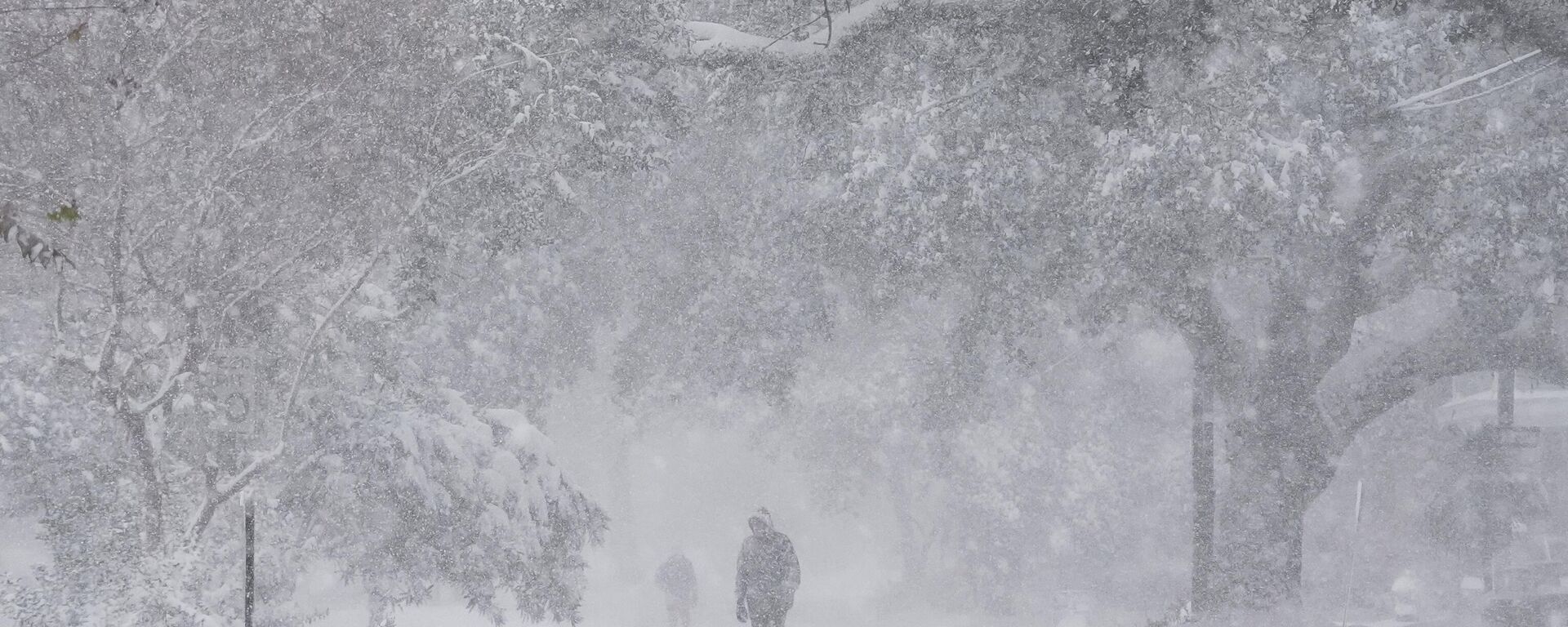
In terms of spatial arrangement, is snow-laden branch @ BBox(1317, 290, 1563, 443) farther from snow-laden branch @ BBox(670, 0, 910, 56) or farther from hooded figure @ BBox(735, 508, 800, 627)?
snow-laden branch @ BBox(670, 0, 910, 56)

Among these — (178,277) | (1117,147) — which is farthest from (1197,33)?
(178,277)

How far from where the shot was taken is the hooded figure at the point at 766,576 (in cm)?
1228

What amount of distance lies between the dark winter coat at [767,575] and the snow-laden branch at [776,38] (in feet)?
15.1

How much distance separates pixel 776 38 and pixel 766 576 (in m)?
5.01

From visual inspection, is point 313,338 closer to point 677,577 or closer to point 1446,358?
point 677,577

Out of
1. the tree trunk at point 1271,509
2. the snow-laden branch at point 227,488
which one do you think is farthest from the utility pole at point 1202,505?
the snow-laden branch at point 227,488

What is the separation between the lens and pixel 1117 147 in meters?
12.4

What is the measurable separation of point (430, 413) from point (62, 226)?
3449 mm

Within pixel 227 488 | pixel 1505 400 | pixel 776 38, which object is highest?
pixel 1505 400

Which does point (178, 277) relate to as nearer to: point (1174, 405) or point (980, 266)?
point (980, 266)

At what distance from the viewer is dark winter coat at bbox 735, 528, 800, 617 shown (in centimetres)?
1228

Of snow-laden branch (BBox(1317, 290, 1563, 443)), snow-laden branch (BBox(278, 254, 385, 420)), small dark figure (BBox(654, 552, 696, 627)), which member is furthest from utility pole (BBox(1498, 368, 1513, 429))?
snow-laden branch (BBox(278, 254, 385, 420))

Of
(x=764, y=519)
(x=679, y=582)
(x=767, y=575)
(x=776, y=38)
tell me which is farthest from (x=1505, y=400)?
(x=776, y=38)

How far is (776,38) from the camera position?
11586mm
